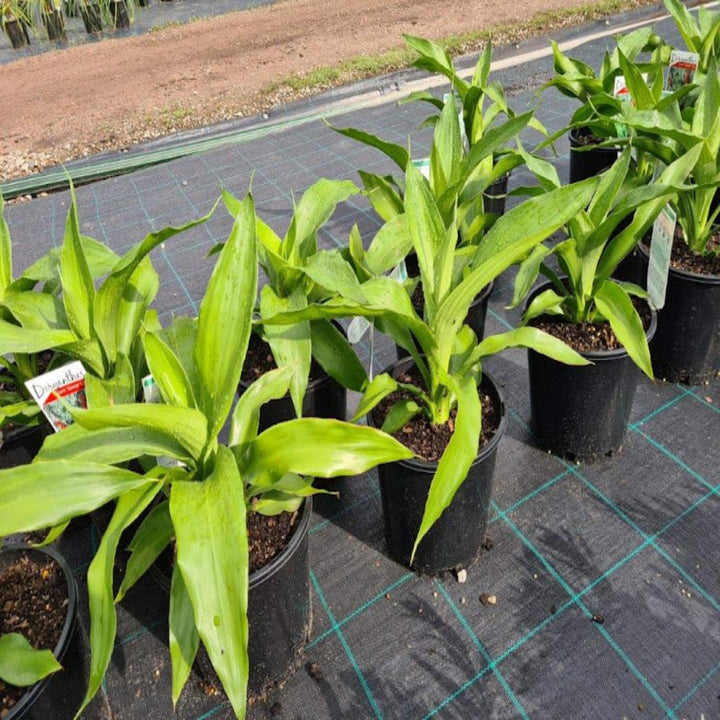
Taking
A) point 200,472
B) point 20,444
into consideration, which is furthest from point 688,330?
point 20,444

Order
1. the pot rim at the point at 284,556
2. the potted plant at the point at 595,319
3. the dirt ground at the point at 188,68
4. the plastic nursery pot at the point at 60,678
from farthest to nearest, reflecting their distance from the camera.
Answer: the dirt ground at the point at 188,68 < the potted plant at the point at 595,319 < the pot rim at the point at 284,556 < the plastic nursery pot at the point at 60,678

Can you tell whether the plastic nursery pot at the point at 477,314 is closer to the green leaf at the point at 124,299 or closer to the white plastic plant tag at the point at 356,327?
the white plastic plant tag at the point at 356,327

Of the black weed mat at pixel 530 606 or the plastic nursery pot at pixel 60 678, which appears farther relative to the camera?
the black weed mat at pixel 530 606

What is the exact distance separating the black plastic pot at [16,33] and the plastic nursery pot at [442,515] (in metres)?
9.91

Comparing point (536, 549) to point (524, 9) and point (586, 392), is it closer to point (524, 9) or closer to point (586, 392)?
point (586, 392)

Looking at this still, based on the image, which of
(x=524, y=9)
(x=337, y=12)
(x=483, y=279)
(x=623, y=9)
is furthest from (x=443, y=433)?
(x=337, y=12)

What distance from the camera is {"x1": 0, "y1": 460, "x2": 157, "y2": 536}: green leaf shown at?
73cm

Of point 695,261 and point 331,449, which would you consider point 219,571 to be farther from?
point 695,261

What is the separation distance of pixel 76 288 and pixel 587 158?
220cm

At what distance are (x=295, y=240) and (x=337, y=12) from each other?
8.08 meters

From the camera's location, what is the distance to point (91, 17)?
8.95 metres

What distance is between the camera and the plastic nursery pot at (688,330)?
1636 millimetres

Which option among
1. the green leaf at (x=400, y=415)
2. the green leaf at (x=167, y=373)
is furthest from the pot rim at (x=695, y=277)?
the green leaf at (x=167, y=373)

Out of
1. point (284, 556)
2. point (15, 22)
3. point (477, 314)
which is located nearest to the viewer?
point (284, 556)
